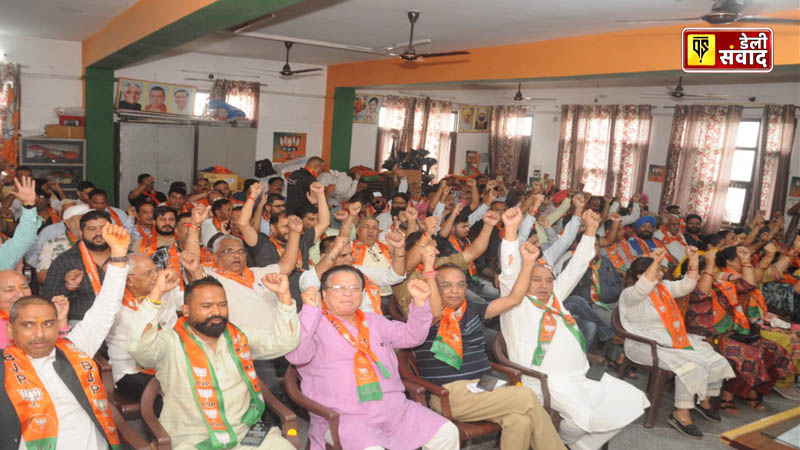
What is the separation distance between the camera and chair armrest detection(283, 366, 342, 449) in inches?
104

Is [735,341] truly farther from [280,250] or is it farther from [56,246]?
[56,246]

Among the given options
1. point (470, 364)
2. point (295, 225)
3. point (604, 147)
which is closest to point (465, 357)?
point (470, 364)

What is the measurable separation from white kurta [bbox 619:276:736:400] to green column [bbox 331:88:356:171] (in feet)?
28.7

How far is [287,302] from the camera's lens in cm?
268

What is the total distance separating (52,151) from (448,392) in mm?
8408

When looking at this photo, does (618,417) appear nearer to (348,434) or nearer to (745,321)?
(348,434)

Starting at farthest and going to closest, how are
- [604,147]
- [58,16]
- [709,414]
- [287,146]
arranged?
[604,147] < [287,146] < [58,16] < [709,414]

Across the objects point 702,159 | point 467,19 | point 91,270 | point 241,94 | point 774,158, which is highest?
point 467,19

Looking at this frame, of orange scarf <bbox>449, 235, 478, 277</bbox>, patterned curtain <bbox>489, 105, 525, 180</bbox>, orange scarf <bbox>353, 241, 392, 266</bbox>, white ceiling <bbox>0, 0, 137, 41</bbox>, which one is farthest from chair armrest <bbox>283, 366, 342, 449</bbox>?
patterned curtain <bbox>489, 105, 525, 180</bbox>

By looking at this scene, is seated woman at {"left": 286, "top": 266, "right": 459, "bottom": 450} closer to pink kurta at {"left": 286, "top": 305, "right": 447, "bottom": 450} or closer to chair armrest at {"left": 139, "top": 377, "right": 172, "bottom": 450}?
pink kurta at {"left": 286, "top": 305, "right": 447, "bottom": 450}

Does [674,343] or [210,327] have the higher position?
[210,327]

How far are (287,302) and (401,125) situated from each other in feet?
37.3

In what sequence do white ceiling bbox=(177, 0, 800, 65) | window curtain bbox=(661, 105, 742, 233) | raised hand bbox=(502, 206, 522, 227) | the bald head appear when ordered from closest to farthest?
the bald head < raised hand bbox=(502, 206, 522, 227) < white ceiling bbox=(177, 0, 800, 65) < window curtain bbox=(661, 105, 742, 233)

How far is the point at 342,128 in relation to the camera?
1225 cm
